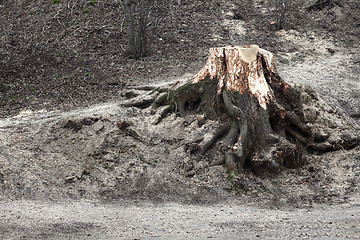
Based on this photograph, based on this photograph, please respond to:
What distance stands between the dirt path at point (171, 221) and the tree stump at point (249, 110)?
124 cm

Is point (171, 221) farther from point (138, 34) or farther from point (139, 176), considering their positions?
point (138, 34)

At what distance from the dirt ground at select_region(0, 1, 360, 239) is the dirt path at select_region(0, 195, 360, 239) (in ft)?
0.04

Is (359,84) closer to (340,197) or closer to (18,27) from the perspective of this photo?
(340,197)

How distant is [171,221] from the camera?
554 centimetres

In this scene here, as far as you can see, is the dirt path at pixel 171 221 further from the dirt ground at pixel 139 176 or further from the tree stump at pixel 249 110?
the tree stump at pixel 249 110

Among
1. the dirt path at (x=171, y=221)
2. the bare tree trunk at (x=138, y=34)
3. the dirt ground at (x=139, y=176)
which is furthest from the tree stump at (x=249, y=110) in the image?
the bare tree trunk at (x=138, y=34)

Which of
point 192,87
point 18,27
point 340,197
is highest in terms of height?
point 18,27

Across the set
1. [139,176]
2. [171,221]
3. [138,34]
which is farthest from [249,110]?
[138,34]

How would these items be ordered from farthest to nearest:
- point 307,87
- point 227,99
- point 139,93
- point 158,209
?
point 139,93 → point 307,87 → point 227,99 → point 158,209

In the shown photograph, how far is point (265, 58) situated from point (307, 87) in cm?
152

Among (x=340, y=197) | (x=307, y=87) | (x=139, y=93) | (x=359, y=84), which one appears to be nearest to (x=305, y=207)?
(x=340, y=197)

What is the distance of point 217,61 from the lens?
7805 millimetres

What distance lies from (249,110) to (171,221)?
8.80ft

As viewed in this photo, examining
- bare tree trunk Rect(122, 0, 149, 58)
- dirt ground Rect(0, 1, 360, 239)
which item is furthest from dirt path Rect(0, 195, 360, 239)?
bare tree trunk Rect(122, 0, 149, 58)
